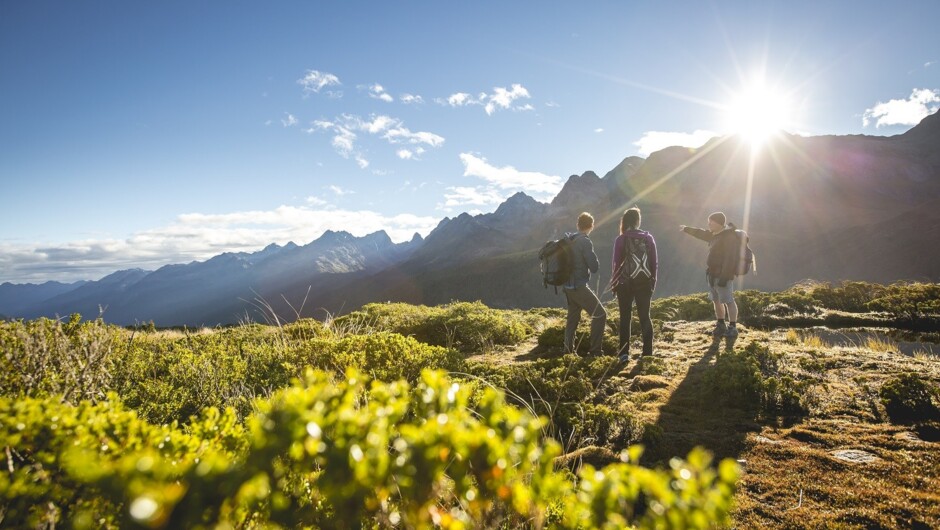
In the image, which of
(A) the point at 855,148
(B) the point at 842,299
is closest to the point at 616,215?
(A) the point at 855,148

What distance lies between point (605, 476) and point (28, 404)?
1.85 meters

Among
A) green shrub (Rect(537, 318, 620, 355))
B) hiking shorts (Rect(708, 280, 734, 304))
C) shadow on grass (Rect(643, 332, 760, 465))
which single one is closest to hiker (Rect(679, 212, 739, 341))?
hiking shorts (Rect(708, 280, 734, 304))

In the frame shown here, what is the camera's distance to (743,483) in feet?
10.8

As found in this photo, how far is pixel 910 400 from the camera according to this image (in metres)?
4.33

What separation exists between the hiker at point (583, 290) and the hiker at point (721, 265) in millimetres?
2476

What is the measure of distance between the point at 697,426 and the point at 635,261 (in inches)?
129

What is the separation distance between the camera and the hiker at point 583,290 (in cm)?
740

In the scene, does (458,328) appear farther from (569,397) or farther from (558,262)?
(569,397)

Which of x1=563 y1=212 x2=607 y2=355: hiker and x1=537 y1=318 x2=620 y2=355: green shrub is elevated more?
x1=563 y1=212 x2=607 y2=355: hiker

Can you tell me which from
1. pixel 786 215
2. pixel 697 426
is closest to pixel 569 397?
pixel 697 426

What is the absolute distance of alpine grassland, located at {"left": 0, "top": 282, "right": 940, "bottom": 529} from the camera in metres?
1.02

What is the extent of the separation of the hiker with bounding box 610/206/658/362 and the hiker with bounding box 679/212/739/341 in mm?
1816

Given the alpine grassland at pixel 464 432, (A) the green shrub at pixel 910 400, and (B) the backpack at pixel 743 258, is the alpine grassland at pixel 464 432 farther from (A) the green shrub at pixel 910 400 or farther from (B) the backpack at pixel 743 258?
(B) the backpack at pixel 743 258

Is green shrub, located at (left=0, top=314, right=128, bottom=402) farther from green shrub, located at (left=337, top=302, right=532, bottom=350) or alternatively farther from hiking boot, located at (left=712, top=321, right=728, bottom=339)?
hiking boot, located at (left=712, top=321, right=728, bottom=339)
